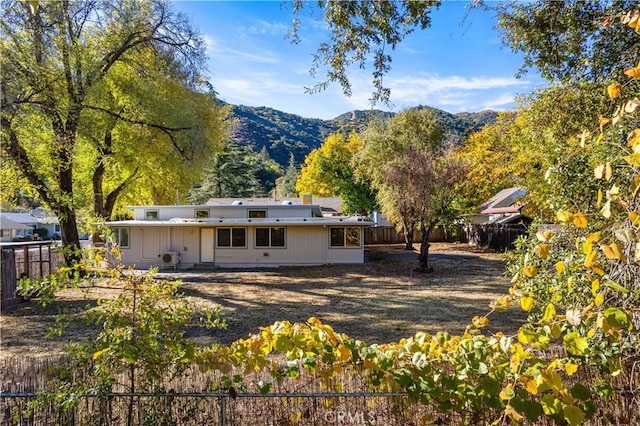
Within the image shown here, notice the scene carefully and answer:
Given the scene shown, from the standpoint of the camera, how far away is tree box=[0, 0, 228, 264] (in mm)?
9447

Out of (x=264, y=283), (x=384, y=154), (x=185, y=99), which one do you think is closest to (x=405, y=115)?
(x=384, y=154)

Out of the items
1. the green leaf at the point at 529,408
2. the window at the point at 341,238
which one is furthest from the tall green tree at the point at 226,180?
the green leaf at the point at 529,408

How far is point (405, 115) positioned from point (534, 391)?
31237 millimetres

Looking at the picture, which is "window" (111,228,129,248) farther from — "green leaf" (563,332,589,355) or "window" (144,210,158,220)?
"green leaf" (563,332,589,355)

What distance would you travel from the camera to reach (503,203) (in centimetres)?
3195

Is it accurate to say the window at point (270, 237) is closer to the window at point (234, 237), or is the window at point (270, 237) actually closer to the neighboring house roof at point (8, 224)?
the window at point (234, 237)

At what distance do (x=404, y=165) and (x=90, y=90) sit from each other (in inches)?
469

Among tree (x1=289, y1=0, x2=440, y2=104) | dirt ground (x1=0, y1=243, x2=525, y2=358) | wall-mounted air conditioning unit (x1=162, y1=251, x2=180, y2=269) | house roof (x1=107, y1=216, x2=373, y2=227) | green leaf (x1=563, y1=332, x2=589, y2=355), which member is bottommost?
dirt ground (x1=0, y1=243, x2=525, y2=358)

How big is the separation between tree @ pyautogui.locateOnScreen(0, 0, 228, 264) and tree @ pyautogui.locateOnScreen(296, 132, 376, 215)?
64.9ft

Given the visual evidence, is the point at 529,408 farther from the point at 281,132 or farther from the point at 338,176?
the point at 281,132

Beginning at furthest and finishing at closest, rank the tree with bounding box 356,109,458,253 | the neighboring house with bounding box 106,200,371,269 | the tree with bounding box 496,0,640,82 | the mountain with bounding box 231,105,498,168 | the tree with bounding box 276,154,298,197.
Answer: the mountain with bounding box 231,105,498,168
the tree with bounding box 276,154,298,197
the neighboring house with bounding box 106,200,371,269
the tree with bounding box 356,109,458,253
the tree with bounding box 496,0,640,82

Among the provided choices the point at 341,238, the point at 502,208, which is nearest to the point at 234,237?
the point at 341,238

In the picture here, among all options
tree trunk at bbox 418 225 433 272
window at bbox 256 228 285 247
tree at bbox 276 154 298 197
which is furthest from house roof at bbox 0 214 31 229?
tree trunk at bbox 418 225 433 272

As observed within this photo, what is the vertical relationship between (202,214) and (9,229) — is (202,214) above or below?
above
